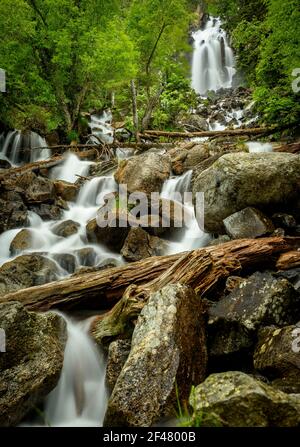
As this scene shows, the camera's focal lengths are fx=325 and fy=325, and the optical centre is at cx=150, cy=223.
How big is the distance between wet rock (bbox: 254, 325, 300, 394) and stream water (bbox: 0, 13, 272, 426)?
1751mm

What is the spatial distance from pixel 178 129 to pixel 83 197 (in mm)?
9551

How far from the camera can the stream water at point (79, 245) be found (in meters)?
3.64

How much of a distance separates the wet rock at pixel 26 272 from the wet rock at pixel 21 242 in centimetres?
128

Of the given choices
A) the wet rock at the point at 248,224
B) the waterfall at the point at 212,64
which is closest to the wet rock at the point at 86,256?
the wet rock at the point at 248,224

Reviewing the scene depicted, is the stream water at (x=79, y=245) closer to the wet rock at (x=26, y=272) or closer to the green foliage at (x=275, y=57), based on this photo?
the wet rock at (x=26, y=272)

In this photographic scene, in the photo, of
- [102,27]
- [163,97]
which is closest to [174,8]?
[102,27]

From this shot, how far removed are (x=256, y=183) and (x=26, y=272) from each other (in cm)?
467

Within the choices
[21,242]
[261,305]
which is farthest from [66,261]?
[261,305]

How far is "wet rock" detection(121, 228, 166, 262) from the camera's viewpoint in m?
7.16

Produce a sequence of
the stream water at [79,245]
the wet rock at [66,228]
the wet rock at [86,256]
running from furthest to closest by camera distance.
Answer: the wet rock at [66,228], the wet rock at [86,256], the stream water at [79,245]

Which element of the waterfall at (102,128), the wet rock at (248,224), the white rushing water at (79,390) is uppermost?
the waterfall at (102,128)

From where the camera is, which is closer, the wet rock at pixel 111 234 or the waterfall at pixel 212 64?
the wet rock at pixel 111 234

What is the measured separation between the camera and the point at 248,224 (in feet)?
18.3
